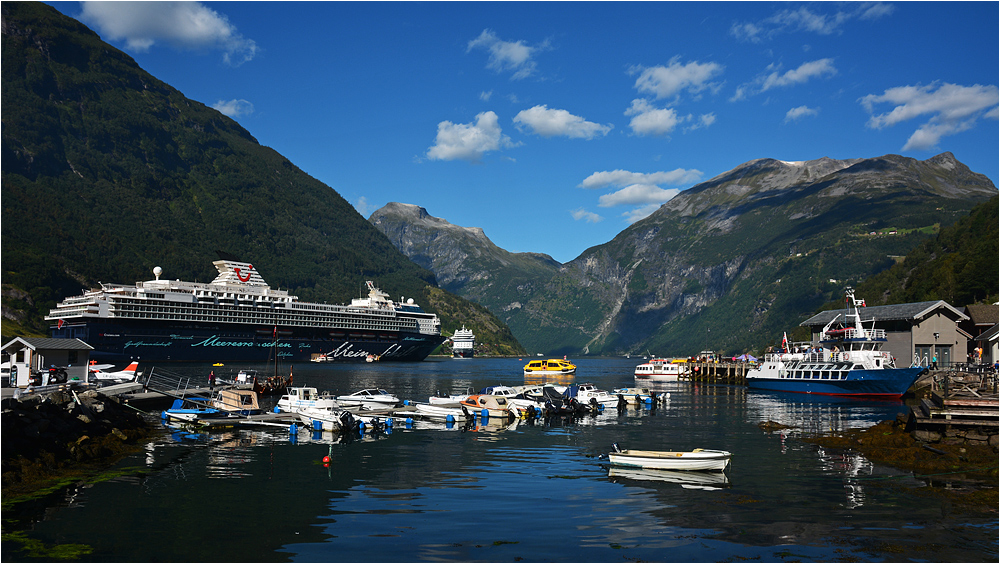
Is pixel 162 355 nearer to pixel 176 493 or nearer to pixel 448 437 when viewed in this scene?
pixel 448 437

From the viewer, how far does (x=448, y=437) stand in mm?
41375

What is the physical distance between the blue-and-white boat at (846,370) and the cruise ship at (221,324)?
120876 mm

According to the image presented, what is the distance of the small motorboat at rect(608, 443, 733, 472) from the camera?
2850 cm

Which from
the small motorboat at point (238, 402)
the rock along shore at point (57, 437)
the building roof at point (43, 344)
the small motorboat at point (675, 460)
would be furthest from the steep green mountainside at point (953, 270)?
the building roof at point (43, 344)

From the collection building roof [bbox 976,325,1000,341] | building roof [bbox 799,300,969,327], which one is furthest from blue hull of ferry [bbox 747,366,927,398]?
building roof [bbox 799,300,969,327]

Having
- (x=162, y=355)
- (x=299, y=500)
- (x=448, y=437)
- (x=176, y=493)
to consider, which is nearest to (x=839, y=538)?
(x=299, y=500)

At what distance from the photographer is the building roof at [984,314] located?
81.9 m

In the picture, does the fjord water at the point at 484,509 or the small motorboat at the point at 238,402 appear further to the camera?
the small motorboat at the point at 238,402

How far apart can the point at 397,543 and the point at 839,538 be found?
12.8 m

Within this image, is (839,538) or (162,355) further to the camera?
(162,355)

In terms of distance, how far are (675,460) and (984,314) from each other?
250 feet

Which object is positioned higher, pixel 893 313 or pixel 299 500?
pixel 893 313

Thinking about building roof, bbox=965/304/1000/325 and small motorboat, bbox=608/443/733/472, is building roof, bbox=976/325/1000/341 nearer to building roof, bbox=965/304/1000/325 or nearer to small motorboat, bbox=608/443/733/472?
building roof, bbox=965/304/1000/325

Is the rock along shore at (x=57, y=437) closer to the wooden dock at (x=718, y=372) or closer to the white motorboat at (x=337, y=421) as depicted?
the white motorboat at (x=337, y=421)
